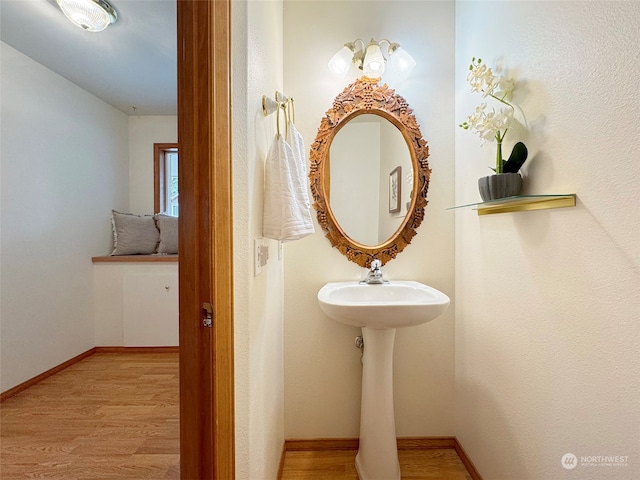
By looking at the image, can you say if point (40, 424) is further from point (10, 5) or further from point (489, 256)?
point (489, 256)

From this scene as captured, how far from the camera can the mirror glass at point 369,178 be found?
5.07 feet

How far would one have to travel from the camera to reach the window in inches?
124

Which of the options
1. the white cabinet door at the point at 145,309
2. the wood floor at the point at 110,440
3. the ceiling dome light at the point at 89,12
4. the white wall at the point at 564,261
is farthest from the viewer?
the white cabinet door at the point at 145,309

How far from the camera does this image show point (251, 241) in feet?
2.89

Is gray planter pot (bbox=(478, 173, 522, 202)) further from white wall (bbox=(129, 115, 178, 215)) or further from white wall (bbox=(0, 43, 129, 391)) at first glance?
white wall (bbox=(129, 115, 178, 215))

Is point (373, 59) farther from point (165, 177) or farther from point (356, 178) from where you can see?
point (165, 177)

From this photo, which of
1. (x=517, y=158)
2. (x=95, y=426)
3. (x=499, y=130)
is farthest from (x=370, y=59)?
(x=95, y=426)

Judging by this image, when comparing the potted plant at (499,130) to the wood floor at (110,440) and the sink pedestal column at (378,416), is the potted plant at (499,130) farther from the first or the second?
the wood floor at (110,440)

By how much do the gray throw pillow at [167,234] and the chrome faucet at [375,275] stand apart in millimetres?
2176

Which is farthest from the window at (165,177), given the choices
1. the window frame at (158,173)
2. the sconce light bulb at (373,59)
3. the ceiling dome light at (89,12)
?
the sconce light bulb at (373,59)

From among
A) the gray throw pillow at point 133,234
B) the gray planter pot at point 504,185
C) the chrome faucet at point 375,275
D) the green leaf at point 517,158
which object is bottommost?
the chrome faucet at point 375,275

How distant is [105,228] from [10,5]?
1771 mm

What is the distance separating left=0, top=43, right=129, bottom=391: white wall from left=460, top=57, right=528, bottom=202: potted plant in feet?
9.44

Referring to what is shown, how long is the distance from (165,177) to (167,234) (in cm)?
79
